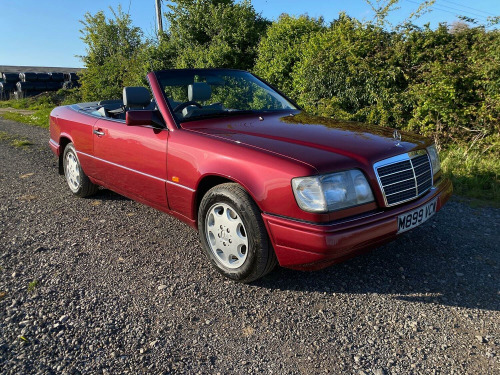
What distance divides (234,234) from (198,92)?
1547mm

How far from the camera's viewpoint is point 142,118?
331cm

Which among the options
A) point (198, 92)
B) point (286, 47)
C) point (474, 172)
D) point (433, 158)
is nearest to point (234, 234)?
point (198, 92)

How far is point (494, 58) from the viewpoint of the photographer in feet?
19.7

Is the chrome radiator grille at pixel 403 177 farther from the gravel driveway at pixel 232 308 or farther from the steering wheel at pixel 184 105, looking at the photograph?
the steering wheel at pixel 184 105

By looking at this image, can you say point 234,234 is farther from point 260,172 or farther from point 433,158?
point 433,158

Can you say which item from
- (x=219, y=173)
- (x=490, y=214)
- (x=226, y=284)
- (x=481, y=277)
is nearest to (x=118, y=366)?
(x=226, y=284)

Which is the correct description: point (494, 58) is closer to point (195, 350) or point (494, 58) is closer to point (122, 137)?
point (122, 137)

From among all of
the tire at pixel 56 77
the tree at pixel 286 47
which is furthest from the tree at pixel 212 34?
the tire at pixel 56 77

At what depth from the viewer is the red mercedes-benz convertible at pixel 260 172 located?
97.7 inches

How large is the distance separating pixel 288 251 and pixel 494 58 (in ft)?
17.7

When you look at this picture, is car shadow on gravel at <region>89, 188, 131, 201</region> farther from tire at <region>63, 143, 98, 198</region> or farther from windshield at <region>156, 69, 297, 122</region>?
windshield at <region>156, 69, 297, 122</region>

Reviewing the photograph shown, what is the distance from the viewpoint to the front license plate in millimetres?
2691

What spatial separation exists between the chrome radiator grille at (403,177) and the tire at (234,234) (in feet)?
2.82

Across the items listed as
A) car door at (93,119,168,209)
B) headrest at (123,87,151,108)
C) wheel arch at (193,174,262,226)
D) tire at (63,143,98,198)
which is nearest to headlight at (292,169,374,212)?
wheel arch at (193,174,262,226)
